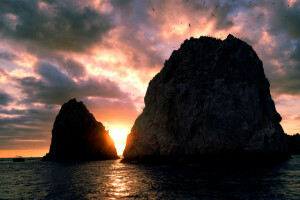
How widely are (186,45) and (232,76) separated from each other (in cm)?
1901

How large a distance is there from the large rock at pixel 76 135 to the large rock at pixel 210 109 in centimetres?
4395

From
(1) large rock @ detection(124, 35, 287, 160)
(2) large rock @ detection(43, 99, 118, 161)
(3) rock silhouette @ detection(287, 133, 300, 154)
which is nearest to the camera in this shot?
(1) large rock @ detection(124, 35, 287, 160)

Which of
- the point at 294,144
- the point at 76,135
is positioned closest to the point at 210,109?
the point at 76,135

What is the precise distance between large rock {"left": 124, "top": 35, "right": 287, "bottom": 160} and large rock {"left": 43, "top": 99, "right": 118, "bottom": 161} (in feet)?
144

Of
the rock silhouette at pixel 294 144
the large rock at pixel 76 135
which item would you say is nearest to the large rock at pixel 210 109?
the large rock at pixel 76 135

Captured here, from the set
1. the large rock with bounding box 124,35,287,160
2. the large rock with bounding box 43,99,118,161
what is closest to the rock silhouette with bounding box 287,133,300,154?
the large rock with bounding box 124,35,287,160

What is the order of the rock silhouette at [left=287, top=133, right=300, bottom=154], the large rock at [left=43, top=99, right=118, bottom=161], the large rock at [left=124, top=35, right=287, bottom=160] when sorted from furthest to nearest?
the rock silhouette at [left=287, top=133, right=300, bottom=154]
the large rock at [left=43, top=99, right=118, bottom=161]
the large rock at [left=124, top=35, right=287, bottom=160]

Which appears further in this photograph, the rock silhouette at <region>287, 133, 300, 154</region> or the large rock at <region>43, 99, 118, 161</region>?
the rock silhouette at <region>287, 133, 300, 154</region>

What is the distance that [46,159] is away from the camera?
371 ft

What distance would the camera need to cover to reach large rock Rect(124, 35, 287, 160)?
1945 inches

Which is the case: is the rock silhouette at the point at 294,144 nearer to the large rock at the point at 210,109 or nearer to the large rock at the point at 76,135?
the large rock at the point at 210,109

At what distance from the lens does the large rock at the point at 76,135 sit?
335ft

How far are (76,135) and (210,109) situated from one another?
238 feet

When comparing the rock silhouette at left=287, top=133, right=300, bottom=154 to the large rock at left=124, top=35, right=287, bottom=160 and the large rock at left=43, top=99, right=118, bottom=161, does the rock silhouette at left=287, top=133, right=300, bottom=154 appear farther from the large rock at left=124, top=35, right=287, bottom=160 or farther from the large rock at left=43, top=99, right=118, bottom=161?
the large rock at left=43, top=99, right=118, bottom=161
